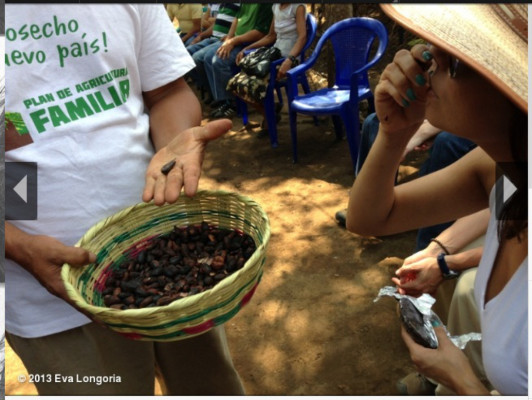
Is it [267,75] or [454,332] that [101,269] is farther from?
[267,75]

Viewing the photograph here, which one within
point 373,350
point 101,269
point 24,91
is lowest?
point 373,350

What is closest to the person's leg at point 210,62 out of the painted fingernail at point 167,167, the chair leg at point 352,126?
the chair leg at point 352,126

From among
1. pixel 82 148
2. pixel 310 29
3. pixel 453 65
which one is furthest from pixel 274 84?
pixel 453 65

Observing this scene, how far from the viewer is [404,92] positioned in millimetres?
941

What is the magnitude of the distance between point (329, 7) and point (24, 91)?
3603 mm

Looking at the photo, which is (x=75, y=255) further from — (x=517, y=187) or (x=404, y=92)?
(x=517, y=187)

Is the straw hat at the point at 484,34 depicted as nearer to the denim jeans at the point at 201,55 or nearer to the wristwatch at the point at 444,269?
the wristwatch at the point at 444,269

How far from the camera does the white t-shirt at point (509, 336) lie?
0.92 m

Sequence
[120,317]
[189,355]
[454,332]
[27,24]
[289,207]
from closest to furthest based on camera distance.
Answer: [120,317], [27,24], [189,355], [454,332], [289,207]

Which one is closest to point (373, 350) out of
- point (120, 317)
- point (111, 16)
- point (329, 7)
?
point (120, 317)

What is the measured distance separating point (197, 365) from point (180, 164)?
1.83ft

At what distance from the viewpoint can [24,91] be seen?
3.41 feet

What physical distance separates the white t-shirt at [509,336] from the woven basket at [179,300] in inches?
17.6

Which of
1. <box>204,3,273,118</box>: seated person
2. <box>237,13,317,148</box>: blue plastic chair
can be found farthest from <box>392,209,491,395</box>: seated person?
<box>204,3,273,118</box>: seated person
